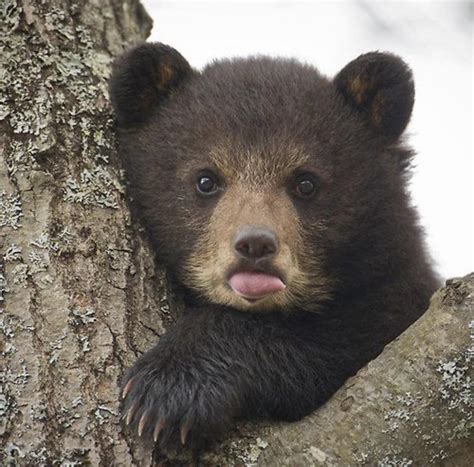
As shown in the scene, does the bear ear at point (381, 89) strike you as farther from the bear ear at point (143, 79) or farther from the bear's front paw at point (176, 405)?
the bear's front paw at point (176, 405)

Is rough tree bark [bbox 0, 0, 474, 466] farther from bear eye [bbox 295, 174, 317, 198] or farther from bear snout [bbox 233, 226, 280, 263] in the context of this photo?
bear eye [bbox 295, 174, 317, 198]

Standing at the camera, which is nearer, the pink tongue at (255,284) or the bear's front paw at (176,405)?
the bear's front paw at (176,405)

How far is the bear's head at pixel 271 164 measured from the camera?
5270 mm

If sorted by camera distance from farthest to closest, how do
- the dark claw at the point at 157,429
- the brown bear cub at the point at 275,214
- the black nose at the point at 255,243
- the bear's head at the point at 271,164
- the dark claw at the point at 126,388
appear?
the bear's head at the point at 271,164 < the brown bear cub at the point at 275,214 < the black nose at the point at 255,243 < the dark claw at the point at 126,388 < the dark claw at the point at 157,429

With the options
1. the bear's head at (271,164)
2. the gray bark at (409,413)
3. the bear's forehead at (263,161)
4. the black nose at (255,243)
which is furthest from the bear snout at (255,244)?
the gray bark at (409,413)

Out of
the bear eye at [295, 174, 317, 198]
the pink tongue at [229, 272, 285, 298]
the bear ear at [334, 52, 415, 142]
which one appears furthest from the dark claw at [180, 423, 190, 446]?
the bear ear at [334, 52, 415, 142]

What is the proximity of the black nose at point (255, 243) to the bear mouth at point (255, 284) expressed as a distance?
0.11m

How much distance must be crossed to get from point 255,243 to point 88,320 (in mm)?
998

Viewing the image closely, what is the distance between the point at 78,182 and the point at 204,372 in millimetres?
1450

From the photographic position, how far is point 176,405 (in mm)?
4352

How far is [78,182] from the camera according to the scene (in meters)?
5.14

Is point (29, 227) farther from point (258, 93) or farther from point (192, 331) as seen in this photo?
point (258, 93)

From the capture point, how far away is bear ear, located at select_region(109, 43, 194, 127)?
561cm

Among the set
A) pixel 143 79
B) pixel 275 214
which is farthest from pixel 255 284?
pixel 143 79
